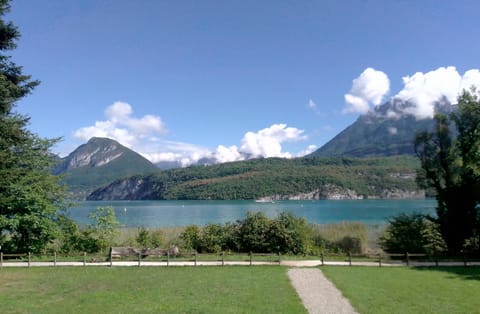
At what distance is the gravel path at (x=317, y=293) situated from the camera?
1265 centimetres

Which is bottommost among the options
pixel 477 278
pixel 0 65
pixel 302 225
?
pixel 477 278

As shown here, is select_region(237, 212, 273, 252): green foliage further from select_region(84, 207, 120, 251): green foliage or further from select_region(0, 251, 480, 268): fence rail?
select_region(84, 207, 120, 251): green foliage

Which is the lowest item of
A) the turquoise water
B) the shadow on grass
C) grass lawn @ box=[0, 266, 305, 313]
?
the shadow on grass

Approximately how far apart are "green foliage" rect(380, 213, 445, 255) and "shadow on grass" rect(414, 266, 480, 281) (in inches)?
232

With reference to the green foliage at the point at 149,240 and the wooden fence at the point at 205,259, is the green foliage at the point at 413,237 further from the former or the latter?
the green foliage at the point at 149,240

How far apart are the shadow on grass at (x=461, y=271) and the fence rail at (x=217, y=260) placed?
0.85 m

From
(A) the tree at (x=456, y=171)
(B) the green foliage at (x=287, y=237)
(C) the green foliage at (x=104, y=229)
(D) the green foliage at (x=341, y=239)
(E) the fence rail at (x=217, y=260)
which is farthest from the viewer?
(D) the green foliage at (x=341, y=239)

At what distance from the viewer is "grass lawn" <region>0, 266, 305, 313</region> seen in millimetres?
12656

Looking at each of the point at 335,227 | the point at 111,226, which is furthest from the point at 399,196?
the point at 111,226

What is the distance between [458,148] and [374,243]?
9.54m

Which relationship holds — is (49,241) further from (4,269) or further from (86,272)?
(86,272)

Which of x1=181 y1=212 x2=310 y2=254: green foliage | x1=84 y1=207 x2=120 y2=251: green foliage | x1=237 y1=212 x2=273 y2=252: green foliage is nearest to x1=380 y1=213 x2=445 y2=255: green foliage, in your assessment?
x1=181 y1=212 x2=310 y2=254: green foliage

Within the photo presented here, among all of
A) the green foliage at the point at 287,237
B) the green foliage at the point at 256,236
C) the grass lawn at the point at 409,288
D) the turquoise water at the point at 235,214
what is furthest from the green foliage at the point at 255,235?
the grass lawn at the point at 409,288

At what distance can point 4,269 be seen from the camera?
2077cm
